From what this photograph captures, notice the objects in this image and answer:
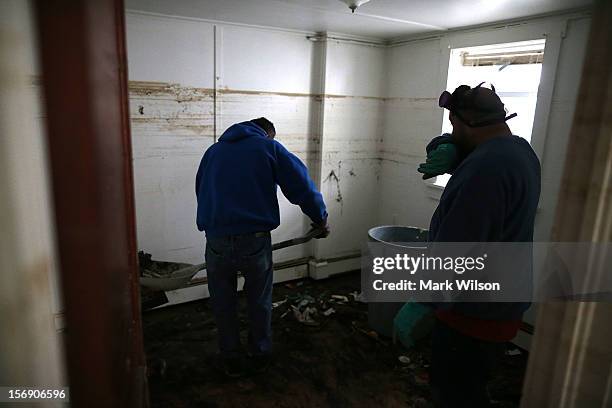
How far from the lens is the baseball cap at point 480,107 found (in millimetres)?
1539

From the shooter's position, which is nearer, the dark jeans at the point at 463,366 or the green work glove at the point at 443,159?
Answer: the dark jeans at the point at 463,366

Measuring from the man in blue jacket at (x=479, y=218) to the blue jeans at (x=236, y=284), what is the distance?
1.12 meters

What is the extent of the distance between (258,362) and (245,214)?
100 centimetres

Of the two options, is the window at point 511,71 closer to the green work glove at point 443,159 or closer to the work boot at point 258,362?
the green work glove at point 443,159

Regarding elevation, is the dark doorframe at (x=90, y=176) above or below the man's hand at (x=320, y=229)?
above

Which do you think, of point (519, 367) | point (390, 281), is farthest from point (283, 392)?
point (519, 367)

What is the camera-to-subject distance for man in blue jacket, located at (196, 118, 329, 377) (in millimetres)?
2279

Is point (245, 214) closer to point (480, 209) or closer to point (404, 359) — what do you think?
point (480, 209)

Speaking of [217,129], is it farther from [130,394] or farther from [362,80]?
[130,394]

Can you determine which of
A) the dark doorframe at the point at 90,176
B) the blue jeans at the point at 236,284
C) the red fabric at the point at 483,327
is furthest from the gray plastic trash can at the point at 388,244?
the dark doorframe at the point at 90,176

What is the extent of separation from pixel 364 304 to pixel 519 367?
1.27 m

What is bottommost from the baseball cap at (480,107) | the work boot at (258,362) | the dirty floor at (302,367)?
the dirty floor at (302,367)

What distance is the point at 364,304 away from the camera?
11.6ft

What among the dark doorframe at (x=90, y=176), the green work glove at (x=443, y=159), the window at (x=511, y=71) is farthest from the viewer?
the window at (x=511, y=71)
